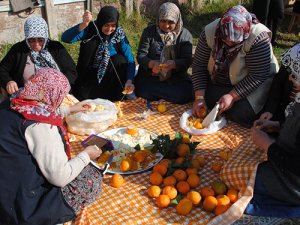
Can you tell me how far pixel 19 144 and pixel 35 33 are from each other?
1.83m

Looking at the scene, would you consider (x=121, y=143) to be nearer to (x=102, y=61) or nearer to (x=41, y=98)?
(x=41, y=98)

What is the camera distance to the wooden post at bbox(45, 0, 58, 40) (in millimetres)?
6113

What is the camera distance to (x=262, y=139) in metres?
2.66

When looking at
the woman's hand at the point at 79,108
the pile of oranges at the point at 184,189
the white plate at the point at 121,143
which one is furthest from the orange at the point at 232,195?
the woman's hand at the point at 79,108

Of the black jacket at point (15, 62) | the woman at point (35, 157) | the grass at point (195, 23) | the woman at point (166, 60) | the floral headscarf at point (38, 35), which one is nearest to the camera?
the woman at point (35, 157)

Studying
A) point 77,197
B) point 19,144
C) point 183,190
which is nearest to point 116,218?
point 77,197

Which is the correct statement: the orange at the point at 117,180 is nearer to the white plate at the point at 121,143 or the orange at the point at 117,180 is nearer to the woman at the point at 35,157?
the white plate at the point at 121,143

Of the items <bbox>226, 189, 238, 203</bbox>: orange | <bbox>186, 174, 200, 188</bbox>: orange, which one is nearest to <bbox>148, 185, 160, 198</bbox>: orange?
<bbox>186, 174, 200, 188</bbox>: orange

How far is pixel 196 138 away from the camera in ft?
11.6

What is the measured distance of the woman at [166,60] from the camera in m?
4.06

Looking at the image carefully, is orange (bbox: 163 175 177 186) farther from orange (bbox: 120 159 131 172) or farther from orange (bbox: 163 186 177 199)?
orange (bbox: 120 159 131 172)

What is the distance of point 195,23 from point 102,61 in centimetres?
407

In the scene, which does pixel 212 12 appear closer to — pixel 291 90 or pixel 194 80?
pixel 194 80

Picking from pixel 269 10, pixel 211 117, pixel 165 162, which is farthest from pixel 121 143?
pixel 269 10
